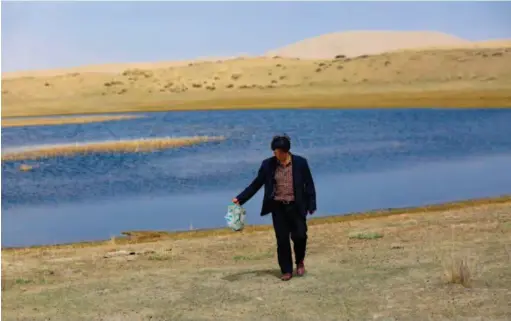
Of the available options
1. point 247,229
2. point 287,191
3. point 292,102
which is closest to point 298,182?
point 287,191

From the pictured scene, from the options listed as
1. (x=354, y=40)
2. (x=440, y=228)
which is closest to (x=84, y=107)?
(x=440, y=228)

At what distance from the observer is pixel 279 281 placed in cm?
946

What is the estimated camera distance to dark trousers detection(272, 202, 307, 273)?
30.1 feet

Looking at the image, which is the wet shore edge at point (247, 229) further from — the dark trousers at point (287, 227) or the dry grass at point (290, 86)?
the dry grass at point (290, 86)

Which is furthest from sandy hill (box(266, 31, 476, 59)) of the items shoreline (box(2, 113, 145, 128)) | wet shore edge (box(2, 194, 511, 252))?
wet shore edge (box(2, 194, 511, 252))

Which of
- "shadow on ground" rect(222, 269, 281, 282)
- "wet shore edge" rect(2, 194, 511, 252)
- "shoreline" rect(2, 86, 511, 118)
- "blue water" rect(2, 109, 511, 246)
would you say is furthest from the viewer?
"shoreline" rect(2, 86, 511, 118)

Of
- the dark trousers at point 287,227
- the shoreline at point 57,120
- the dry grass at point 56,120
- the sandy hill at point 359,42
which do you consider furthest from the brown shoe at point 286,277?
the sandy hill at point 359,42

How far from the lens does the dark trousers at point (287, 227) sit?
9.19 m

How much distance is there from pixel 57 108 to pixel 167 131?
25.8 metres

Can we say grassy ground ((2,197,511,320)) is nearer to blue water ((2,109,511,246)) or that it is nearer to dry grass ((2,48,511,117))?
blue water ((2,109,511,246))

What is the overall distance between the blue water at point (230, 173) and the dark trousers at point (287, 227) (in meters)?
7.94

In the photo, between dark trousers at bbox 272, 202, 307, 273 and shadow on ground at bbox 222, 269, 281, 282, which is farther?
shadow on ground at bbox 222, 269, 281, 282

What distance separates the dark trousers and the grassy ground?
29 centimetres

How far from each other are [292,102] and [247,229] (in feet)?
138
